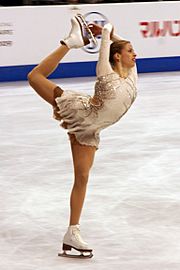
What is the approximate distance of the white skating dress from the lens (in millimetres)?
3959

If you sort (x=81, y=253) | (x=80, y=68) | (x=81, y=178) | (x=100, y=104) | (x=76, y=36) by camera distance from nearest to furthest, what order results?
(x=76, y=36) → (x=100, y=104) → (x=81, y=178) → (x=81, y=253) → (x=80, y=68)

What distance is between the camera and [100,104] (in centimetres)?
399

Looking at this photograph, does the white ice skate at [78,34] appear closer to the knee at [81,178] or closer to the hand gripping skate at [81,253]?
the knee at [81,178]

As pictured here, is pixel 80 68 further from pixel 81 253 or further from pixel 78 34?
pixel 78 34

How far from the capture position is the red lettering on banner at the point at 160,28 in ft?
38.7

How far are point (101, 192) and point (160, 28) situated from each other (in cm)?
662

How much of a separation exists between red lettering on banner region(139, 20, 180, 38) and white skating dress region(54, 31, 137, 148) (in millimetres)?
7826

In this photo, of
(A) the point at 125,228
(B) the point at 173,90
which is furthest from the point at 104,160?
(B) the point at 173,90

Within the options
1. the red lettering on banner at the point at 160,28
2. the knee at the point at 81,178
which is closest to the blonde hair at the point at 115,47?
the knee at the point at 81,178

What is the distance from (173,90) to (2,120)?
2.69m

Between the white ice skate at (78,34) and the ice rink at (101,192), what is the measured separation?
1.15m

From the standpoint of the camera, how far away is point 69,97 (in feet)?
13.2

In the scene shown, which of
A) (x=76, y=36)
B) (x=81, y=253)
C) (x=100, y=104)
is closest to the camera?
(x=76, y=36)

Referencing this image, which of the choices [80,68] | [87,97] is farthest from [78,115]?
[80,68]
